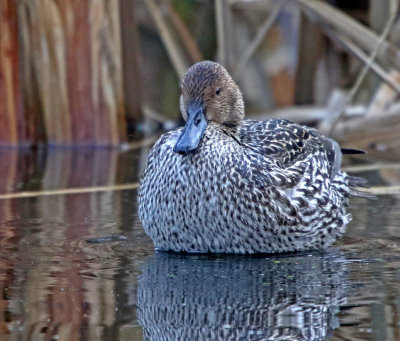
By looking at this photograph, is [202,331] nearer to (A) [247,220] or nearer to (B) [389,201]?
(A) [247,220]

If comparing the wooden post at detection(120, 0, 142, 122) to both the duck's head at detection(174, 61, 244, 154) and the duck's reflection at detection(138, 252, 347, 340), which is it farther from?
the duck's reflection at detection(138, 252, 347, 340)

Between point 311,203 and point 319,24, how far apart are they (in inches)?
179

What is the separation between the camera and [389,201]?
7188mm

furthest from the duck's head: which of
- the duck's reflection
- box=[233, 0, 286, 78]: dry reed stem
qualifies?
box=[233, 0, 286, 78]: dry reed stem

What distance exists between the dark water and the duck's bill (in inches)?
23.5

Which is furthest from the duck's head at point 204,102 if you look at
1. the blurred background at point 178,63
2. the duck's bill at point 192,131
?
the blurred background at point 178,63

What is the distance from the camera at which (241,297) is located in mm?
4676

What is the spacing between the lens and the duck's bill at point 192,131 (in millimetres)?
5438

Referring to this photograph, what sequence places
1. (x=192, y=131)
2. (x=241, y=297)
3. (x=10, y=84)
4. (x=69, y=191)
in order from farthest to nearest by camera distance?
(x=10, y=84)
(x=69, y=191)
(x=192, y=131)
(x=241, y=297)

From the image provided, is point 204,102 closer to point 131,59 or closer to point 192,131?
point 192,131

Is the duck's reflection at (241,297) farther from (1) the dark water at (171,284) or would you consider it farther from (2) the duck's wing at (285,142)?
(2) the duck's wing at (285,142)

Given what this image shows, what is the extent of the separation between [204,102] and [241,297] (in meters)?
1.43

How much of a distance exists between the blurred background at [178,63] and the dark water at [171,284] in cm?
279

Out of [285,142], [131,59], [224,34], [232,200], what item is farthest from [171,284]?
[131,59]
